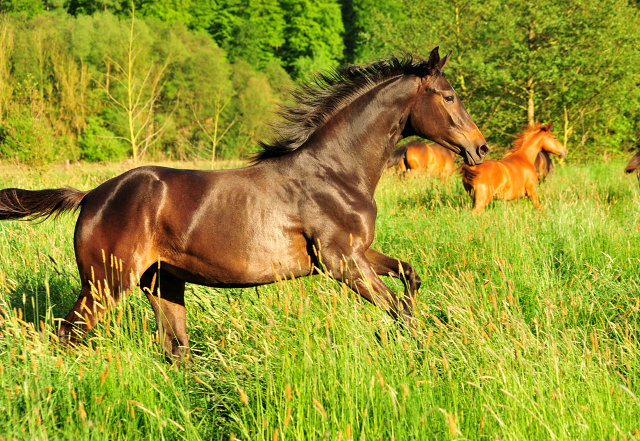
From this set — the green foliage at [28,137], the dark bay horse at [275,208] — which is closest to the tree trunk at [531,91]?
the green foliage at [28,137]

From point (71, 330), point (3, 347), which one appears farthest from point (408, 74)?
point (3, 347)

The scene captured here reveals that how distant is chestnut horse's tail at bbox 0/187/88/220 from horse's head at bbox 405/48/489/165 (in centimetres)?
260

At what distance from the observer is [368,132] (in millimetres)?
4004

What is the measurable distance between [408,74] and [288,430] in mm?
2854

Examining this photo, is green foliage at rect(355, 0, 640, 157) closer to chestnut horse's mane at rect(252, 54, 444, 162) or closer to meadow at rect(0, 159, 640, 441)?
chestnut horse's mane at rect(252, 54, 444, 162)

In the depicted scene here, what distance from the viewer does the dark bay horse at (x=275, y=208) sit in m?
3.52

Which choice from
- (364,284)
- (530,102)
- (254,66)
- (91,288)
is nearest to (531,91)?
(530,102)

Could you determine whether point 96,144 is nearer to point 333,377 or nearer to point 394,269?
point 394,269

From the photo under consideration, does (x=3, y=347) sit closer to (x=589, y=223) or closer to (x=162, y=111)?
(x=589, y=223)

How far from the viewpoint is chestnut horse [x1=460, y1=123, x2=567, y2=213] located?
29.1 ft

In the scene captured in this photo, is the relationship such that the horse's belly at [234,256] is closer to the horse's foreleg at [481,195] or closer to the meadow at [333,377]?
the meadow at [333,377]

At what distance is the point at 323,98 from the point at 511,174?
6001mm

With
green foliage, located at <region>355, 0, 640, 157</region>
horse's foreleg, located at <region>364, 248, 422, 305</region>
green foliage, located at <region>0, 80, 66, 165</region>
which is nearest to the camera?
horse's foreleg, located at <region>364, 248, 422, 305</region>

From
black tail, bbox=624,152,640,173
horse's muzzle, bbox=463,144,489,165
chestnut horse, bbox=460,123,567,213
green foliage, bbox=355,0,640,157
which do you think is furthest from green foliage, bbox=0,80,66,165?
green foliage, bbox=355,0,640,157
